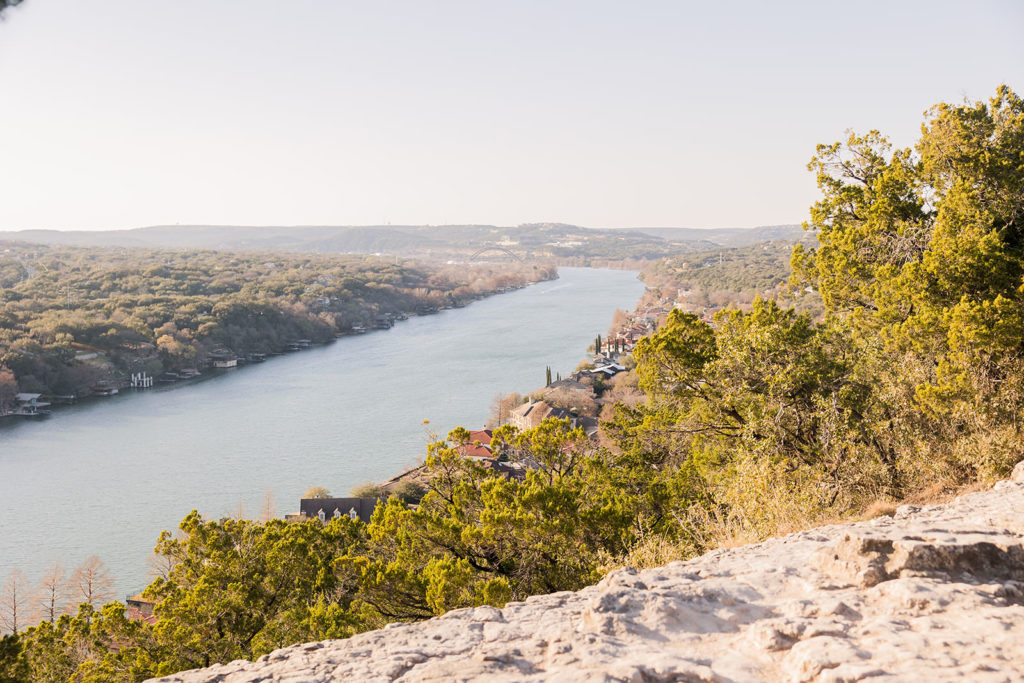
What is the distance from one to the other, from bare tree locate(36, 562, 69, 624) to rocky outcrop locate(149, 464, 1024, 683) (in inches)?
619

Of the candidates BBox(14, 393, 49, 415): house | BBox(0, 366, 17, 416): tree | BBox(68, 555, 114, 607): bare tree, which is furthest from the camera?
BBox(14, 393, 49, 415): house

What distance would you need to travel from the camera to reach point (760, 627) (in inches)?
132

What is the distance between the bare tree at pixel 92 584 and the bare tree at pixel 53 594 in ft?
0.81

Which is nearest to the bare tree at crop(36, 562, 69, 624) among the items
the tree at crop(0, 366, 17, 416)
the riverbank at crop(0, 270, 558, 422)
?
the riverbank at crop(0, 270, 558, 422)

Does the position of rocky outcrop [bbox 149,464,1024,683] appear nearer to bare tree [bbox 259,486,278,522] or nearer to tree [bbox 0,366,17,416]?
bare tree [bbox 259,486,278,522]

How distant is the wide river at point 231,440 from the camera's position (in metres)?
22.9

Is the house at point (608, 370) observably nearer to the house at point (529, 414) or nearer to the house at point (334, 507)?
the house at point (529, 414)

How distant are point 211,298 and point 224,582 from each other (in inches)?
2647

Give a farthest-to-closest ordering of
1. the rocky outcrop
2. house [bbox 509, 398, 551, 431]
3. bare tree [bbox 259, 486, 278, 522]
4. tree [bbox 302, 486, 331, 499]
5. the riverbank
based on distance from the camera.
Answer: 1. the riverbank
2. house [bbox 509, 398, 551, 431]
3. tree [bbox 302, 486, 331, 499]
4. bare tree [bbox 259, 486, 278, 522]
5. the rocky outcrop

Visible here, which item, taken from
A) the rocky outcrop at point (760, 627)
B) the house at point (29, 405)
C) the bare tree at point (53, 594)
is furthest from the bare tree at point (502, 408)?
the rocky outcrop at point (760, 627)

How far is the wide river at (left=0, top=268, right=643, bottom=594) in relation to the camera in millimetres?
22906

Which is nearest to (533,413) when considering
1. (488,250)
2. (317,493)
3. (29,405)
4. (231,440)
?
(317,493)

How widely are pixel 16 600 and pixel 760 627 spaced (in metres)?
20.3

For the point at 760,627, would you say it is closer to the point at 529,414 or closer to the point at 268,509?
the point at 268,509
